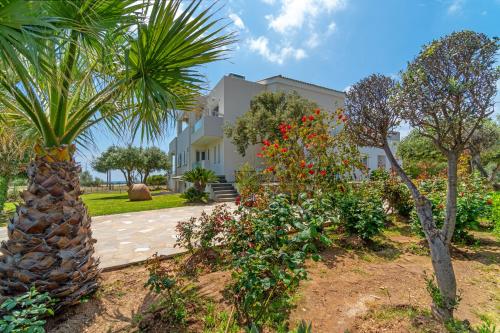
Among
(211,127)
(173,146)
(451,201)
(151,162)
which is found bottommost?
(451,201)

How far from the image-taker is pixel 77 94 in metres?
2.75

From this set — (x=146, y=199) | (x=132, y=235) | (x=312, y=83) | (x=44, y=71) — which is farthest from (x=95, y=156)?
(x=312, y=83)

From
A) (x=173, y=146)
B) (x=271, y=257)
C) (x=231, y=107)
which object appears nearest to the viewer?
(x=271, y=257)

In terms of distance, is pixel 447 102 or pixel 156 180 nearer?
pixel 447 102

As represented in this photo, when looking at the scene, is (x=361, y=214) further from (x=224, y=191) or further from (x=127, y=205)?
(x=127, y=205)

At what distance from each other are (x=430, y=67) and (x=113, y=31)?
3222 millimetres

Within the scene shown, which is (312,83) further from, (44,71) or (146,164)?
(146,164)

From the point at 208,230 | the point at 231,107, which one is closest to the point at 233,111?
the point at 231,107

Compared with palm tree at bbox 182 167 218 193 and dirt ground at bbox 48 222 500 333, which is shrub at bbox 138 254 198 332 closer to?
dirt ground at bbox 48 222 500 333

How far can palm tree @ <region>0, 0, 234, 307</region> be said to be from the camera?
2.36m

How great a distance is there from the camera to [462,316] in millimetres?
2531

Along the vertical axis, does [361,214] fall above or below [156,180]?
below

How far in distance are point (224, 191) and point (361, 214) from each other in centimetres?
1035

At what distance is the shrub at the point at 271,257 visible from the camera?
2.24 m
